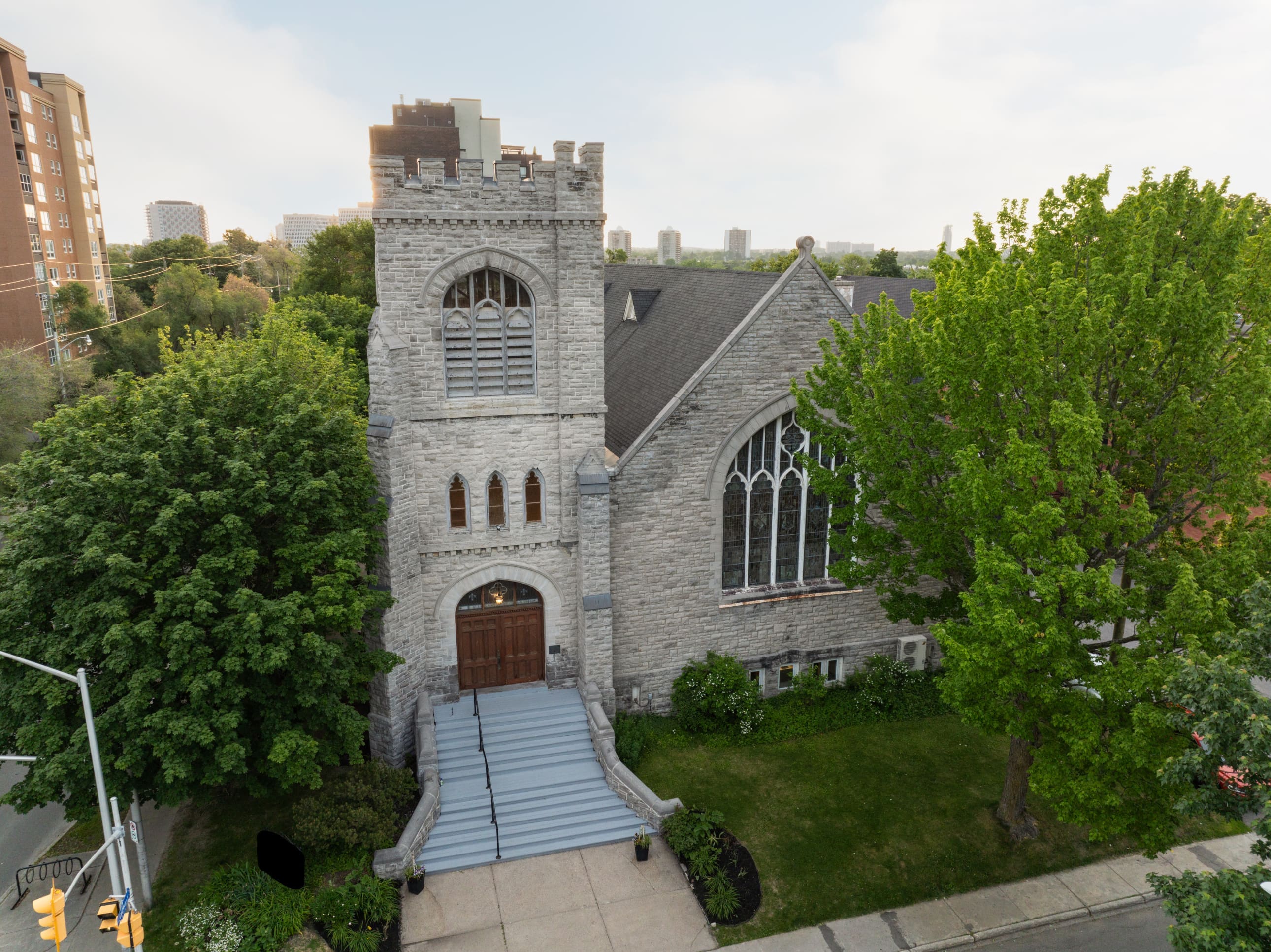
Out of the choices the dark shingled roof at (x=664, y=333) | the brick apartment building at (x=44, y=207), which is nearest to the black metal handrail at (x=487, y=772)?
the dark shingled roof at (x=664, y=333)

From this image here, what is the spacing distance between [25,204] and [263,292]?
1786 centimetres

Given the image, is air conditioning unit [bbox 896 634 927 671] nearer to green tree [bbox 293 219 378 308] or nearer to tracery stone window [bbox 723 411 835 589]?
tracery stone window [bbox 723 411 835 589]

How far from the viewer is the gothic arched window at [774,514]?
21203 mm

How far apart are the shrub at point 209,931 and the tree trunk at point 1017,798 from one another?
16089 mm

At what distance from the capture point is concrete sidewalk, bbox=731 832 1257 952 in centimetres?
1561

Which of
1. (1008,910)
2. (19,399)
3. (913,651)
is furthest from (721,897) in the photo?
(19,399)

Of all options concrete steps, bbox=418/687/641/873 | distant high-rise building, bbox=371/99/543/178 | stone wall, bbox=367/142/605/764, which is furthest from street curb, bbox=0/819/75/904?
distant high-rise building, bbox=371/99/543/178

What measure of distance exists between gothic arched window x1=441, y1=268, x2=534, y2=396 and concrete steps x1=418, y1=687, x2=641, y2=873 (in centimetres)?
799

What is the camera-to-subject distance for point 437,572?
19812 millimetres

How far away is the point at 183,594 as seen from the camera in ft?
46.2

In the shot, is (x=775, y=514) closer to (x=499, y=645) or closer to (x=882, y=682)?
(x=882, y=682)

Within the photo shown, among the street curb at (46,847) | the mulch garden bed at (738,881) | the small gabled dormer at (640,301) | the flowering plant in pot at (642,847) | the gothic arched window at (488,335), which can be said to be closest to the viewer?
the mulch garden bed at (738,881)

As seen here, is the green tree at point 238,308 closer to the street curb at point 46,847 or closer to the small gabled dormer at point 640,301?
the small gabled dormer at point 640,301

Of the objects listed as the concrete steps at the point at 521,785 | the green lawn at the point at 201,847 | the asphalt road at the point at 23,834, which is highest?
the concrete steps at the point at 521,785
